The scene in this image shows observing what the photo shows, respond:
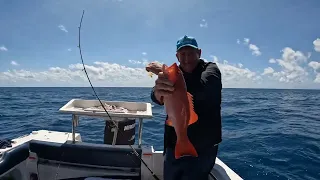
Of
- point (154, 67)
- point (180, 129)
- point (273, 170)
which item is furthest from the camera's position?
point (273, 170)

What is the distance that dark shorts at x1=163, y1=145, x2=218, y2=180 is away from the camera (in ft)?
9.23

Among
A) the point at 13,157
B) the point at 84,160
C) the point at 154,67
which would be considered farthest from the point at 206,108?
the point at 13,157

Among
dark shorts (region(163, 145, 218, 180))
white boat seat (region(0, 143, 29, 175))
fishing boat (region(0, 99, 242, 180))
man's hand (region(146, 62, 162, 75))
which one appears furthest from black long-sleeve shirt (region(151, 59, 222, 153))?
white boat seat (region(0, 143, 29, 175))

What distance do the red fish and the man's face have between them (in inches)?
34.3

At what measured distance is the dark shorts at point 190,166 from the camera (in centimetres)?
281

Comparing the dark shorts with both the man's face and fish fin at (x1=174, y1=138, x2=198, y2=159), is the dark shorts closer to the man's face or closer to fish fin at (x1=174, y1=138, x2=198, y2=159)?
fish fin at (x1=174, y1=138, x2=198, y2=159)

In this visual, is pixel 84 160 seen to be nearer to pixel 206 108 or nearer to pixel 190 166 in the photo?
pixel 190 166

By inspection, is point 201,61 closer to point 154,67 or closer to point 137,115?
point 154,67

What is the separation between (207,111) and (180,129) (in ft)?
2.74

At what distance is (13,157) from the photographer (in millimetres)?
3953

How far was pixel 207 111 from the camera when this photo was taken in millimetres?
2789

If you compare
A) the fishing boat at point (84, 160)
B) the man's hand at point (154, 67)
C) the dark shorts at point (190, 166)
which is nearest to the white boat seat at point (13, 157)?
the fishing boat at point (84, 160)

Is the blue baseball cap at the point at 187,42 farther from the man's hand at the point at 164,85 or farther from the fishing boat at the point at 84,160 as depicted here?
the fishing boat at the point at 84,160

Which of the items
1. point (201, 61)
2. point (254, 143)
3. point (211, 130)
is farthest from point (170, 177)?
point (254, 143)
